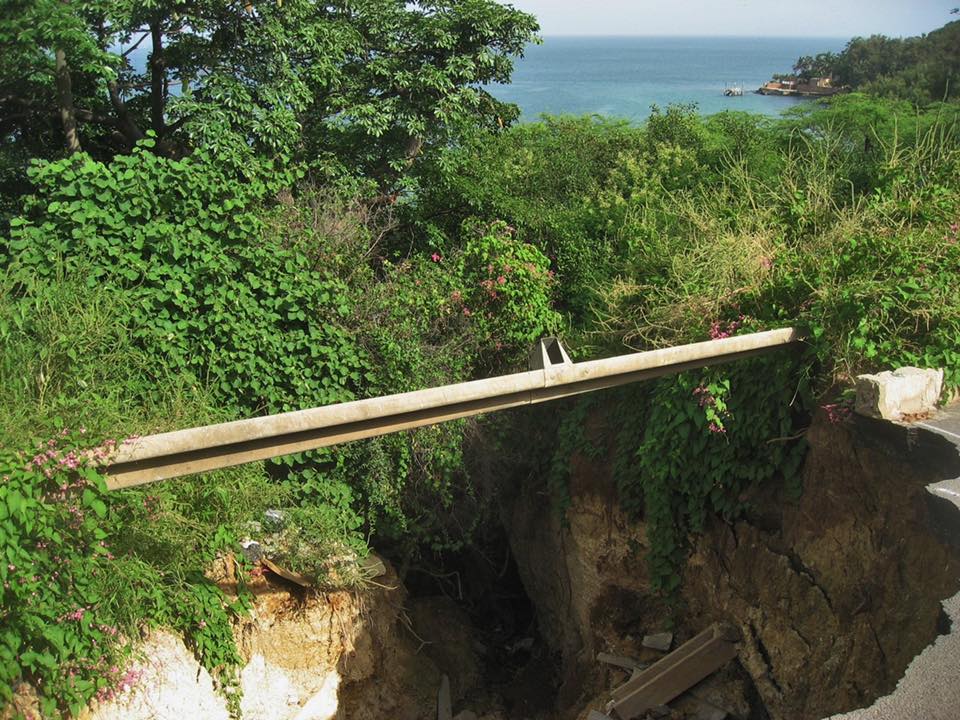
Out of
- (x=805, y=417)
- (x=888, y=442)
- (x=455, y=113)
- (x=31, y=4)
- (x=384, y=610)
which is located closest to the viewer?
(x=888, y=442)

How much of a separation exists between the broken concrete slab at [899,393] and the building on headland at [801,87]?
95.8 feet

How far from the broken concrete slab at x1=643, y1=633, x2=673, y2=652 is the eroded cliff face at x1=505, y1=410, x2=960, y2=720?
0.37 feet

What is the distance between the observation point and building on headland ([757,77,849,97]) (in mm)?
34334

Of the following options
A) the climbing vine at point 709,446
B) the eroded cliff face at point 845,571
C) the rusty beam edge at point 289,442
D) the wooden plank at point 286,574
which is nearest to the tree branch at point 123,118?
the wooden plank at point 286,574

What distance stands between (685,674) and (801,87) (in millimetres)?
38163

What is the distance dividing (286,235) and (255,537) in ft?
11.0

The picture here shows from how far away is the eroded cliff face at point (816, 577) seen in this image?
595cm

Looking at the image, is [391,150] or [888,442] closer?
[888,442]

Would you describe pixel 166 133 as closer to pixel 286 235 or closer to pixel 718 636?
pixel 286 235

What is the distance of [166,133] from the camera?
13656 mm

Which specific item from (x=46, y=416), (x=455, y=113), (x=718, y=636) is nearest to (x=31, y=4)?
(x=455, y=113)

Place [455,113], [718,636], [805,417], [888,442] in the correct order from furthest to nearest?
[455,113]
[718,636]
[805,417]
[888,442]

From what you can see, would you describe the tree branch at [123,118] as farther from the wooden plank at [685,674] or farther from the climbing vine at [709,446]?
the wooden plank at [685,674]

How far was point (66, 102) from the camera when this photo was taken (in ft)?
40.1
